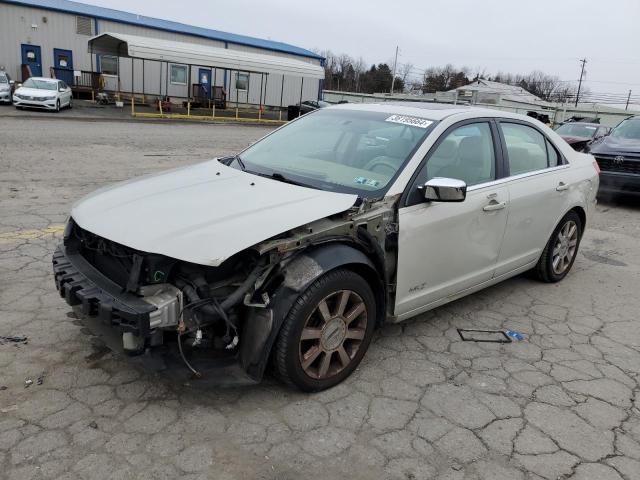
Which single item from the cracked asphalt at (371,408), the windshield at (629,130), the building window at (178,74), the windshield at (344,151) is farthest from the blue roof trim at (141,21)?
the windshield at (344,151)

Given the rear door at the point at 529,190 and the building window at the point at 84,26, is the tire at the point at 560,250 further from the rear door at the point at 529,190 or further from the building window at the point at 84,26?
the building window at the point at 84,26

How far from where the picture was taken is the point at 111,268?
3008 millimetres

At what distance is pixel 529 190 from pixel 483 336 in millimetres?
1281

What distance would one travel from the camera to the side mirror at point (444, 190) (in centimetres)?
326

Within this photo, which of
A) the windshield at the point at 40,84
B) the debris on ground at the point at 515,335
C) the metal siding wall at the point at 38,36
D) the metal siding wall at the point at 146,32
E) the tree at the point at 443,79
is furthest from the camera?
the tree at the point at 443,79

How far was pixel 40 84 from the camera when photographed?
2277cm

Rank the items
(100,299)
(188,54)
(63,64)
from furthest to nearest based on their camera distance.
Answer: (63,64)
(188,54)
(100,299)

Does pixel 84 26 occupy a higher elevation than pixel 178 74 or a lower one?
higher

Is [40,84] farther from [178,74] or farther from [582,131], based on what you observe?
[582,131]

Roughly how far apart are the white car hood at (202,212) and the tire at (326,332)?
0.42m

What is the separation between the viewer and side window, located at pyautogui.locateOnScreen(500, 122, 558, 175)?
14.1ft

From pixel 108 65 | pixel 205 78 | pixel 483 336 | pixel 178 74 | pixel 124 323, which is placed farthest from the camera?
pixel 205 78

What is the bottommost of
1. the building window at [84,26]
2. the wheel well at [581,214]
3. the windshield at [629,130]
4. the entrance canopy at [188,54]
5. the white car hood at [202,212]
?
the wheel well at [581,214]

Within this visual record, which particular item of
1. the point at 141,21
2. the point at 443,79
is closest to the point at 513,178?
the point at 141,21
